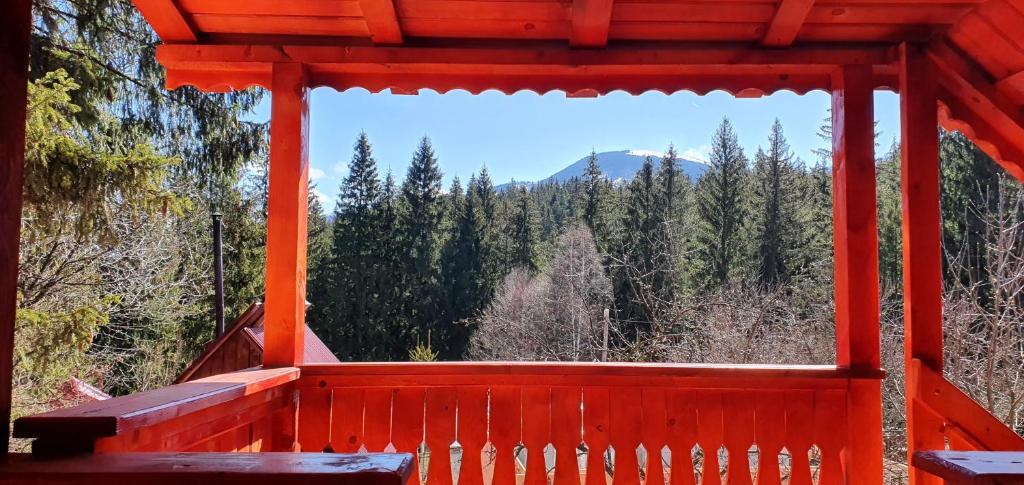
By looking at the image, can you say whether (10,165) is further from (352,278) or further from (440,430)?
(352,278)

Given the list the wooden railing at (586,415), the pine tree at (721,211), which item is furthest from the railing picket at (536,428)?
the pine tree at (721,211)

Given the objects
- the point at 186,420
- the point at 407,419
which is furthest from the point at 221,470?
the point at 407,419

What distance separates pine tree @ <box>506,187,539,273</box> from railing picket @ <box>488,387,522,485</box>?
50.0 ft

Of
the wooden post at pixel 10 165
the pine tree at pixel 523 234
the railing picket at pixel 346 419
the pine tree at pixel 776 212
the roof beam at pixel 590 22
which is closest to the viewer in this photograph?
the wooden post at pixel 10 165

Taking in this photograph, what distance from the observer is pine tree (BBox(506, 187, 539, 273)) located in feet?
59.0

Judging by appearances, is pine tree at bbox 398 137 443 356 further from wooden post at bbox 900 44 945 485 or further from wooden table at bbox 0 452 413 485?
wooden table at bbox 0 452 413 485

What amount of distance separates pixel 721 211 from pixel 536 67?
12749 mm

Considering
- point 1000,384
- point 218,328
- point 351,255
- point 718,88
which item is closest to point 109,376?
point 218,328

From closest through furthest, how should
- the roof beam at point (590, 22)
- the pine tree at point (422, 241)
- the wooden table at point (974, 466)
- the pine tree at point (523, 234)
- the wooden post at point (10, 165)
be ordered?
the wooden table at point (974, 466)
the wooden post at point (10, 165)
the roof beam at point (590, 22)
the pine tree at point (523, 234)
the pine tree at point (422, 241)

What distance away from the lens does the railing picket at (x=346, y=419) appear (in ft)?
7.18

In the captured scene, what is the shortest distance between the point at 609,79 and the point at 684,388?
1.26 meters

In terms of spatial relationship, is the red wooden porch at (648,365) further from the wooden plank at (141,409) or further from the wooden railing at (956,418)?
the wooden plank at (141,409)

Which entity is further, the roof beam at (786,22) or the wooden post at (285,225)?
the wooden post at (285,225)

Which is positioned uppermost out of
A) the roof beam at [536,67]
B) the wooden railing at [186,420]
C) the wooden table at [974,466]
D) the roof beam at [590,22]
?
the roof beam at [590,22]
